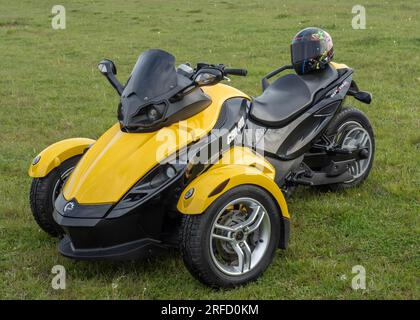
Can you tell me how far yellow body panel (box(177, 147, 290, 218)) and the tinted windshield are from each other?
25.9 inches

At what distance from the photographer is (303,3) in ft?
73.5

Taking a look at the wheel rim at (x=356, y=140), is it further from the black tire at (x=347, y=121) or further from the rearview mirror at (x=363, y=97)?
the rearview mirror at (x=363, y=97)

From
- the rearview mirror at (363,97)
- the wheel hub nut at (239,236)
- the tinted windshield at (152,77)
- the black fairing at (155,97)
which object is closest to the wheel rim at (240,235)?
the wheel hub nut at (239,236)

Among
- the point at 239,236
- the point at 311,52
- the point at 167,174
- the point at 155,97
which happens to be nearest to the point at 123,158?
the point at 167,174

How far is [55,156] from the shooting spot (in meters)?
5.30

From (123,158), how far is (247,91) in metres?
6.53

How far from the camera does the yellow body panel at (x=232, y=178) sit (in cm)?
433

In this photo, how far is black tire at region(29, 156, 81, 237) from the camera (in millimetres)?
5227

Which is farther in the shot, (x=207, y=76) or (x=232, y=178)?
(x=207, y=76)

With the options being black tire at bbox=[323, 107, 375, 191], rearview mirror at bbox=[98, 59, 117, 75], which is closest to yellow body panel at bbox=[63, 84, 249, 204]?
rearview mirror at bbox=[98, 59, 117, 75]

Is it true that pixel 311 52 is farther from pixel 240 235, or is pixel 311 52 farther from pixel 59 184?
pixel 59 184

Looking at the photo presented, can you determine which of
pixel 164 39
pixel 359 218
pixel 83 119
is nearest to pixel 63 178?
pixel 359 218

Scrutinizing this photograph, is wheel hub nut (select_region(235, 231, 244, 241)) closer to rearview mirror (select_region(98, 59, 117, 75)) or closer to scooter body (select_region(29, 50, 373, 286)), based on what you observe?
scooter body (select_region(29, 50, 373, 286))

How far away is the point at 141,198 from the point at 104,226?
0.30 meters
